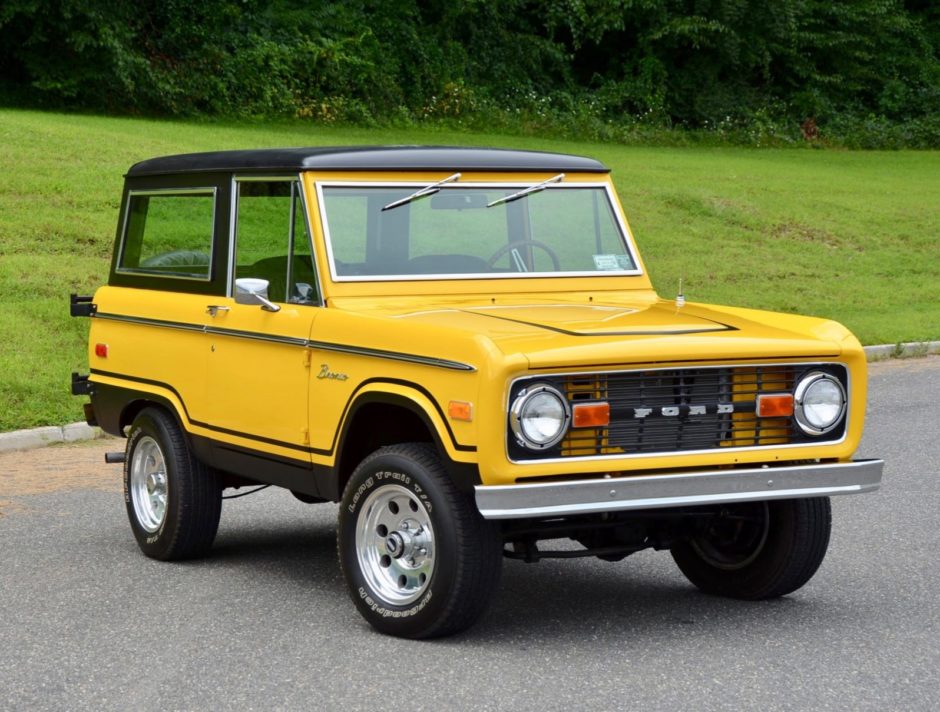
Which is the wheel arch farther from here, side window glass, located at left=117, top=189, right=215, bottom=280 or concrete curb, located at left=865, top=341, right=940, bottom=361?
concrete curb, located at left=865, top=341, right=940, bottom=361

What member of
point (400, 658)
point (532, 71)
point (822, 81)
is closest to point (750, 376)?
point (400, 658)

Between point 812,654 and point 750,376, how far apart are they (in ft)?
3.56

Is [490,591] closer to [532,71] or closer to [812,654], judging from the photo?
[812,654]

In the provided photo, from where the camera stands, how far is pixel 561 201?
24.6 feet

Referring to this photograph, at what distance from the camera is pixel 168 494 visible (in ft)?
24.7

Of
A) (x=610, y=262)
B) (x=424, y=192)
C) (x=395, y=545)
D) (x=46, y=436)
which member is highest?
(x=424, y=192)

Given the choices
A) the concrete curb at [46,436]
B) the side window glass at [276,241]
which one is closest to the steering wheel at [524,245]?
the side window glass at [276,241]

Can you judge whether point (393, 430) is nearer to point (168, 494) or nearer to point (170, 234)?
point (168, 494)

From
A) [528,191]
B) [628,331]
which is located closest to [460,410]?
[628,331]

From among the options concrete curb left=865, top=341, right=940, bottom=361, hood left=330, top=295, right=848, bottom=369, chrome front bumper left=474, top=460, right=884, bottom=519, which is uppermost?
hood left=330, top=295, right=848, bottom=369

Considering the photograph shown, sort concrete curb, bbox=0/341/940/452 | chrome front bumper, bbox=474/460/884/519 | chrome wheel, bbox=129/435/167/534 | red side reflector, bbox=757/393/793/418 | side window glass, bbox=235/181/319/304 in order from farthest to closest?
concrete curb, bbox=0/341/940/452 → chrome wheel, bbox=129/435/167/534 → side window glass, bbox=235/181/319/304 → red side reflector, bbox=757/393/793/418 → chrome front bumper, bbox=474/460/884/519

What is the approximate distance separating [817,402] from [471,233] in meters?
1.92

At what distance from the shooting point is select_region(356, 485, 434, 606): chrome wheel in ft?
19.4

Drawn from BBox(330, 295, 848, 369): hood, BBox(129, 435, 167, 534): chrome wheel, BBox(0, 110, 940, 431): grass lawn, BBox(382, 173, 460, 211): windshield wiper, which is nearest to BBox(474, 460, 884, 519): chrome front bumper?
BBox(330, 295, 848, 369): hood
